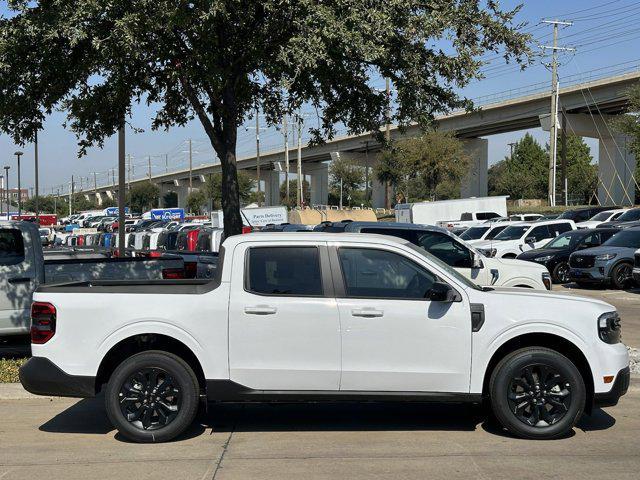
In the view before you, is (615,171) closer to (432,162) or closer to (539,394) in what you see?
(432,162)

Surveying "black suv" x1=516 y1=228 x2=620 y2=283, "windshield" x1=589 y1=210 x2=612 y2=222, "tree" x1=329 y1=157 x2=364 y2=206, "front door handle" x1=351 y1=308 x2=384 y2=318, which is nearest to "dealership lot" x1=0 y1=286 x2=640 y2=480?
"front door handle" x1=351 y1=308 x2=384 y2=318

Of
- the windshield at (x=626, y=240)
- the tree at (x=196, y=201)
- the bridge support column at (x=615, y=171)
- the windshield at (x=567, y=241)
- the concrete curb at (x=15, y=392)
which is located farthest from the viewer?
the tree at (x=196, y=201)

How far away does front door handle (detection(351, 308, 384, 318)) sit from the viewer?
6.89m

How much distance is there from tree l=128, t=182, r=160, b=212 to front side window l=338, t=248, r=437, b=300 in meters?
130

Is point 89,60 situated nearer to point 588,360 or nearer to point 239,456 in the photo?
point 239,456

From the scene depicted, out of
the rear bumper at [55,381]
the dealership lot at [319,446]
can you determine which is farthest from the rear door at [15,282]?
the rear bumper at [55,381]

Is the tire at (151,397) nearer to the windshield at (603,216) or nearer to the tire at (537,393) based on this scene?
the tire at (537,393)

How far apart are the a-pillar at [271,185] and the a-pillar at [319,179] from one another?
7.52 m

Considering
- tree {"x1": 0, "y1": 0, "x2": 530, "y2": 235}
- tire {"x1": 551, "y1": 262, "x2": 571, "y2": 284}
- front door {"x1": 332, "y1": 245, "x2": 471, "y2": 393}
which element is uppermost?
tree {"x1": 0, "y1": 0, "x2": 530, "y2": 235}

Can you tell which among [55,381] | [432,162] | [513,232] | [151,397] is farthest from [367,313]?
[432,162]

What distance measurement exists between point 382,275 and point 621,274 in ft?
52.1

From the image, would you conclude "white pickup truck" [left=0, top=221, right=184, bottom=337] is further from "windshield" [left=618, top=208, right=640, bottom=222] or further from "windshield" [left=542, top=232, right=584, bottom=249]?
"windshield" [left=618, top=208, right=640, bottom=222]

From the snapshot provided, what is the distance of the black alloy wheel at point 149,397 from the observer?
700 cm

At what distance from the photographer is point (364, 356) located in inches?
272
